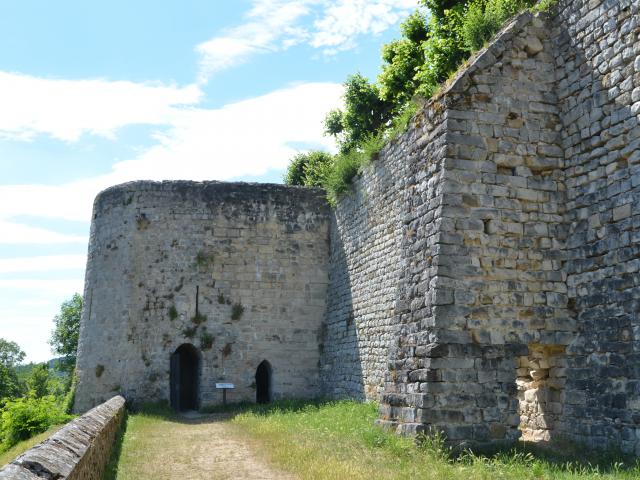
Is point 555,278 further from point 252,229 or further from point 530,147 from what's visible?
point 252,229

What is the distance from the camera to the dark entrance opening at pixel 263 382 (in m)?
18.0

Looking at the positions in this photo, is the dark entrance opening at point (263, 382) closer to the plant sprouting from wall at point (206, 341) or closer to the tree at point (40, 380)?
the plant sprouting from wall at point (206, 341)

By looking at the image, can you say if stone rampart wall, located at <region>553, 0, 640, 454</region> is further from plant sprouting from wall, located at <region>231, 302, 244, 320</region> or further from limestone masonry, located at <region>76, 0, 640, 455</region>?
plant sprouting from wall, located at <region>231, 302, 244, 320</region>

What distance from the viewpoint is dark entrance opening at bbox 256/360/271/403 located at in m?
18.0

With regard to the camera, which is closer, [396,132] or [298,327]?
[396,132]

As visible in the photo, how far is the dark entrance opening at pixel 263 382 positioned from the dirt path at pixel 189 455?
4.38 meters

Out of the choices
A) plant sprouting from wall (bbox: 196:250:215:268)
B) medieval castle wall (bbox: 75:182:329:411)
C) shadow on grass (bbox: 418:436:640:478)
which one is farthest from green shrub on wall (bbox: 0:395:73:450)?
shadow on grass (bbox: 418:436:640:478)

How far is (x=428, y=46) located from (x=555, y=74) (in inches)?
399

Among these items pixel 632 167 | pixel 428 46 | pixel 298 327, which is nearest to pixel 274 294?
pixel 298 327

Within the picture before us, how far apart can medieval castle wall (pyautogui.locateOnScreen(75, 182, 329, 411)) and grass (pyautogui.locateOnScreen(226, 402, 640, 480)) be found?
7.52m

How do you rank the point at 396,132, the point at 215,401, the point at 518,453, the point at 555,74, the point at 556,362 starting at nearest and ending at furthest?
1. the point at 518,453
2. the point at 556,362
3. the point at 555,74
4. the point at 396,132
5. the point at 215,401

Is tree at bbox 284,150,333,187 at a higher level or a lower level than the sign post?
higher

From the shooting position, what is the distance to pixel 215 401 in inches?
665

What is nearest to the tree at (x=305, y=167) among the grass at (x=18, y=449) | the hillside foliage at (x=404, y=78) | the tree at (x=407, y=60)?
the hillside foliage at (x=404, y=78)
